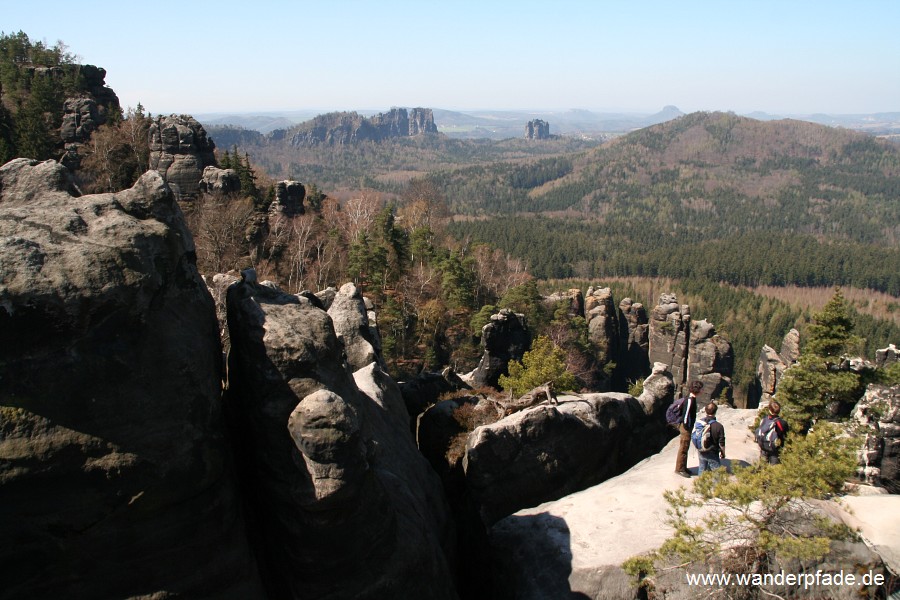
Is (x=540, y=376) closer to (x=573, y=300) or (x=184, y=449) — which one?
(x=184, y=449)

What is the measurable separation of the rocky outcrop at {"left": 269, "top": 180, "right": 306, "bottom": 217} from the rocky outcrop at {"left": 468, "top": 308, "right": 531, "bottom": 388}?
24740mm

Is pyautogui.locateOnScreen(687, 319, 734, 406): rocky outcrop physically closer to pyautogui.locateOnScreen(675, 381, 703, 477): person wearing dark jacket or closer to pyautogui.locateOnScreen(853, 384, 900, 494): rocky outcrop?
pyautogui.locateOnScreen(853, 384, 900, 494): rocky outcrop

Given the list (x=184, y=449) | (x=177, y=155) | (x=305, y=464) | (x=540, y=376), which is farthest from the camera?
(x=177, y=155)

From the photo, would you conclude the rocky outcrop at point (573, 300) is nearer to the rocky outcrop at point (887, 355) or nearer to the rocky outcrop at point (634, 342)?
the rocky outcrop at point (634, 342)

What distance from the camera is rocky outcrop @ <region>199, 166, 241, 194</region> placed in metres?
47.0

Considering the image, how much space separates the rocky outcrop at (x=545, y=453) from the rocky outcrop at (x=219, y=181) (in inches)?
1484

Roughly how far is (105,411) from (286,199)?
158ft

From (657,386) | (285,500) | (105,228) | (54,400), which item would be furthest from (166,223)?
(657,386)

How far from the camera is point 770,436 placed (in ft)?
44.7

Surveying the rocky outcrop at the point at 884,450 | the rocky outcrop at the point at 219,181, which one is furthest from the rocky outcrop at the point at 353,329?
the rocky outcrop at the point at 219,181

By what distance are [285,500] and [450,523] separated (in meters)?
6.63

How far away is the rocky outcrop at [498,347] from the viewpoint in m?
36.9

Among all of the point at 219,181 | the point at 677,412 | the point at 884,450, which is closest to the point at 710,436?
the point at 677,412

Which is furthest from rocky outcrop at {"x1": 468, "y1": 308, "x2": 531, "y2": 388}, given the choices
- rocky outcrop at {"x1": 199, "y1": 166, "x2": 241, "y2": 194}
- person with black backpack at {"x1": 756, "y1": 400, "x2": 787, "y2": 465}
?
rocky outcrop at {"x1": 199, "y1": 166, "x2": 241, "y2": 194}
